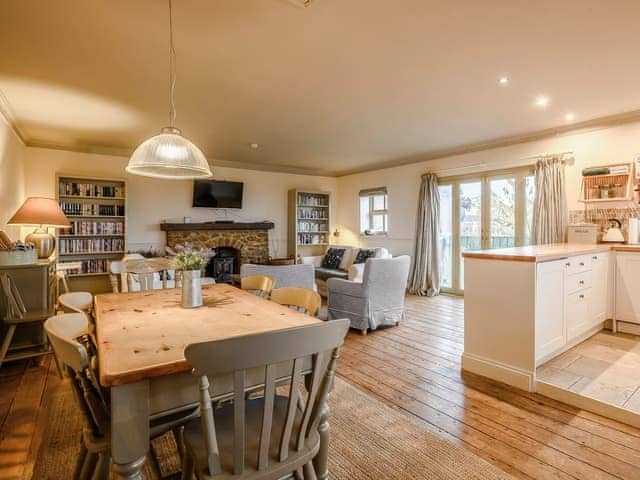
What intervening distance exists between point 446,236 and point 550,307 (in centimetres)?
361

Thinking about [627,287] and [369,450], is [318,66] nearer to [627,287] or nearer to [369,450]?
[369,450]

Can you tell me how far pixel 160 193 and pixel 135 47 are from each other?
405 centimetres

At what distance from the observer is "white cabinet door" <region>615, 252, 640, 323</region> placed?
12.3ft

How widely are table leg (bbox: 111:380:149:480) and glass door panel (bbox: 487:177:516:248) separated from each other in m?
5.60

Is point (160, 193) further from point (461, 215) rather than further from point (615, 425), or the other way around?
point (615, 425)

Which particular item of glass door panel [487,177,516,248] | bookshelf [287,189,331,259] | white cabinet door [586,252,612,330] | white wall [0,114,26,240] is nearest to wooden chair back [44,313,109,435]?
white wall [0,114,26,240]

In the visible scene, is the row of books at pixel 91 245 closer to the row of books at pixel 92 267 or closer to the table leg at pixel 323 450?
the row of books at pixel 92 267

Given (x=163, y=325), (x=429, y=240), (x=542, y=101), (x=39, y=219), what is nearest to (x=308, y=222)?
(x=429, y=240)

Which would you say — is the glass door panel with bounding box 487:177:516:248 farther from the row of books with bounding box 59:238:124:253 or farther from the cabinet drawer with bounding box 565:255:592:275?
the row of books with bounding box 59:238:124:253

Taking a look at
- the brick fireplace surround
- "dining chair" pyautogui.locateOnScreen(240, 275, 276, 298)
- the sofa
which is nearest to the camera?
"dining chair" pyautogui.locateOnScreen(240, 275, 276, 298)

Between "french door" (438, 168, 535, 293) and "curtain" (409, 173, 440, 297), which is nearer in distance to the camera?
"french door" (438, 168, 535, 293)

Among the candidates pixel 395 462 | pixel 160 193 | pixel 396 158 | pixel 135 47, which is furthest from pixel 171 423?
pixel 396 158

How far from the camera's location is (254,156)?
6.66 metres

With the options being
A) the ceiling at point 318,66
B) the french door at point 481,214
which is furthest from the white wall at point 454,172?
the ceiling at point 318,66
